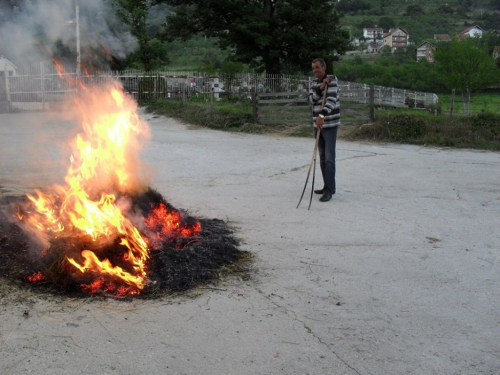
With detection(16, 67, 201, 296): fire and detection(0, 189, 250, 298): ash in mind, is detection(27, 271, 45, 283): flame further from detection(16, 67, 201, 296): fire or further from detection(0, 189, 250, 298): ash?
detection(16, 67, 201, 296): fire

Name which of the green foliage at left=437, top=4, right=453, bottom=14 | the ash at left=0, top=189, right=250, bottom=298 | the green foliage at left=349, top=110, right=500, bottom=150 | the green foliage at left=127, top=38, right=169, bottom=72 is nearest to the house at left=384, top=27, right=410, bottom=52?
the green foliage at left=437, top=4, right=453, bottom=14

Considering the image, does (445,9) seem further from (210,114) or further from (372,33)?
(210,114)

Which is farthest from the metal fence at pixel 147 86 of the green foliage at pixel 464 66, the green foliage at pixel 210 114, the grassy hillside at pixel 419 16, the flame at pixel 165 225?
the grassy hillside at pixel 419 16

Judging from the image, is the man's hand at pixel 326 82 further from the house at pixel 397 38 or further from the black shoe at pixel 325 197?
the house at pixel 397 38

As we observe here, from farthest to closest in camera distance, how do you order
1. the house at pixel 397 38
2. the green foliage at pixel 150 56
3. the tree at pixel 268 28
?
the house at pixel 397 38, the tree at pixel 268 28, the green foliage at pixel 150 56

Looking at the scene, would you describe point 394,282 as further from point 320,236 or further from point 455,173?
point 455,173

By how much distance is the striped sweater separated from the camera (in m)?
7.88

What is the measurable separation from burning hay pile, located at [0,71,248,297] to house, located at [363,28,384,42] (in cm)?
11257

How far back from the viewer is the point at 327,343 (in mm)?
3738

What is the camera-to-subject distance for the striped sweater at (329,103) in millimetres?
7875

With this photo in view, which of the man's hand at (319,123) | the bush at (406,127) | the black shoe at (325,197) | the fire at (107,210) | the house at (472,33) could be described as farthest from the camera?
the house at (472,33)

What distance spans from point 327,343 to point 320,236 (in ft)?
8.61

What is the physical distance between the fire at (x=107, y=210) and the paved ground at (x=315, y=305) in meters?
0.45

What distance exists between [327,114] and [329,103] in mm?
184
